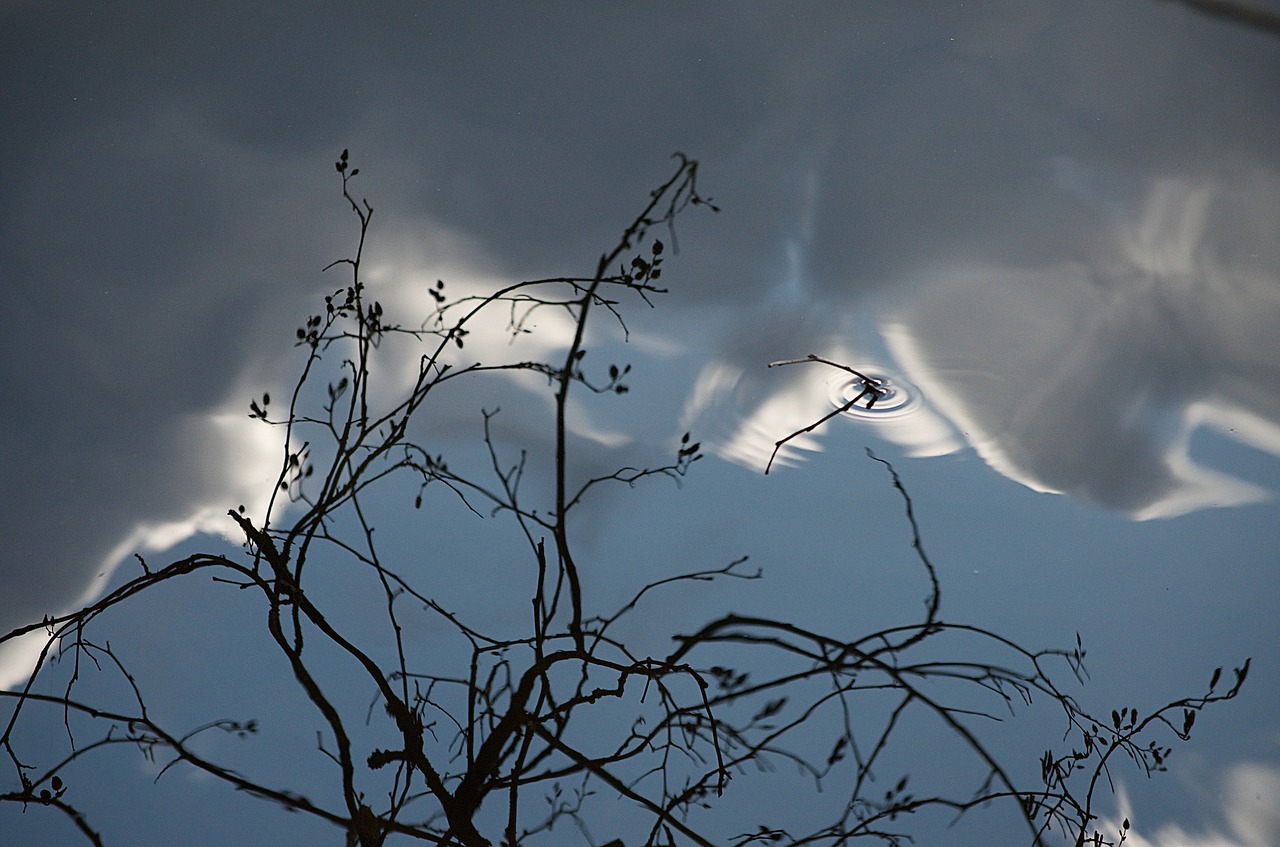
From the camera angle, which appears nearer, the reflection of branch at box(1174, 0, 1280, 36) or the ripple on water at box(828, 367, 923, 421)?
the reflection of branch at box(1174, 0, 1280, 36)

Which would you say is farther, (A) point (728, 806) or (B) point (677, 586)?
(B) point (677, 586)

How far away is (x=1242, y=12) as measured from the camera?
0.60 feet

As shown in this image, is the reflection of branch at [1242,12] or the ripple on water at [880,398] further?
the ripple on water at [880,398]

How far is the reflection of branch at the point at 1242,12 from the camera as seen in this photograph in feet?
0.60

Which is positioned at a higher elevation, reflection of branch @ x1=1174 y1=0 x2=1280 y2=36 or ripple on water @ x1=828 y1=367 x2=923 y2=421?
ripple on water @ x1=828 y1=367 x2=923 y2=421

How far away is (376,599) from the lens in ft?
2.72

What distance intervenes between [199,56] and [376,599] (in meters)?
0.53

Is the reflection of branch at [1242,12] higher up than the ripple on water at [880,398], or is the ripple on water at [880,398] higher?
the ripple on water at [880,398]

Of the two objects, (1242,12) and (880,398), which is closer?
(1242,12)

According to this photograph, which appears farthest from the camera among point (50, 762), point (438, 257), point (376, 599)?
point (438, 257)

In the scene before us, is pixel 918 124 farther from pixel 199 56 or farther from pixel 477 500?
pixel 199 56

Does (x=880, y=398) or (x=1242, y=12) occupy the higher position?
(x=880, y=398)

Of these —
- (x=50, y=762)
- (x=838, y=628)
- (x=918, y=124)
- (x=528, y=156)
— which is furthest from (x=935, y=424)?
(x=50, y=762)

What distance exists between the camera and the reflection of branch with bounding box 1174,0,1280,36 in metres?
0.18
